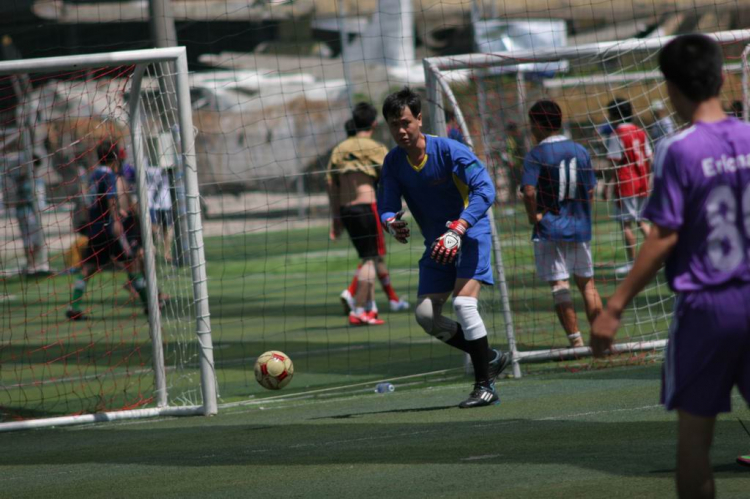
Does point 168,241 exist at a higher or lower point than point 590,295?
higher

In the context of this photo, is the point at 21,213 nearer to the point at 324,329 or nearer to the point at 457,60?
the point at 324,329

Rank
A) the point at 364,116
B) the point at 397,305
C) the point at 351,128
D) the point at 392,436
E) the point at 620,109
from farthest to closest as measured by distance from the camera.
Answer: the point at 397,305 → the point at 351,128 → the point at 364,116 → the point at 620,109 → the point at 392,436

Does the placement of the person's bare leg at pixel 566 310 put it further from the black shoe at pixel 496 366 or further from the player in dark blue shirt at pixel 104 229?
the player in dark blue shirt at pixel 104 229

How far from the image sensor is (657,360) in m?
9.29

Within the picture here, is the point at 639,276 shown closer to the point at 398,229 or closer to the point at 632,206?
the point at 398,229

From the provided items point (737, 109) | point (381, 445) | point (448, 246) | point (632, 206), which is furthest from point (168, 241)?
point (632, 206)

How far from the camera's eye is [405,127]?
7.34 meters

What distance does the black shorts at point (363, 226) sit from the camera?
12.6 m

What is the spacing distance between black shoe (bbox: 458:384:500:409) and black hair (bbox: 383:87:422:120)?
196 cm

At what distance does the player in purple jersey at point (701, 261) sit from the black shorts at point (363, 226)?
8893 millimetres

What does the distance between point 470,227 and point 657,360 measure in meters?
2.95

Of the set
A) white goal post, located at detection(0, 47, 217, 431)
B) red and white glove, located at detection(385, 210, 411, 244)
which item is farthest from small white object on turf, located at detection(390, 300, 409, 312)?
red and white glove, located at detection(385, 210, 411, 244)

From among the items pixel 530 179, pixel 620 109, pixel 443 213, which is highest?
pixel 620 109

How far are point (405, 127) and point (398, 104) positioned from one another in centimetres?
16
